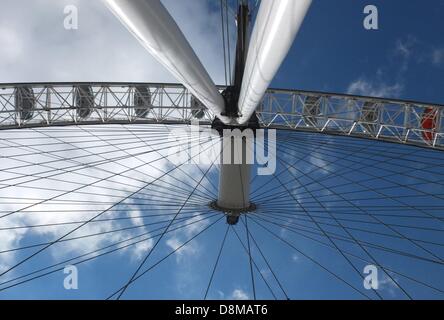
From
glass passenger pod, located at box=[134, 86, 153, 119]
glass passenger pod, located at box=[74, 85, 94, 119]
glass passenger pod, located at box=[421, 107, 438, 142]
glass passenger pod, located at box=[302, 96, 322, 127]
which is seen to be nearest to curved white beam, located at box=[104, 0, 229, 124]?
glass passenger pod, located at box=[134, 86, 153, 119]

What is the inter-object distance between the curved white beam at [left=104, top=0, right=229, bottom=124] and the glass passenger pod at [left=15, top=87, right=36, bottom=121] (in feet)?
44.8

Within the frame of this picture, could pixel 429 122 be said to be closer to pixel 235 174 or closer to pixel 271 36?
pixel 235 174

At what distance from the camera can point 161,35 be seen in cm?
448

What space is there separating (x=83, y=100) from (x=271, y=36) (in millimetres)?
15744

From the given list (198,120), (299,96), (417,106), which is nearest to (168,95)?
(198,120)

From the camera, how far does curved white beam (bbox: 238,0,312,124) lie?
146 inches

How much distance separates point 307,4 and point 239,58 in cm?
760

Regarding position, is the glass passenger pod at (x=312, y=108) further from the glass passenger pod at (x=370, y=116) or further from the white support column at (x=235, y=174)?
the white support column at (x=235, y=174)

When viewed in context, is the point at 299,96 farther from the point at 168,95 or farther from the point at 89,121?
the point at 89,121

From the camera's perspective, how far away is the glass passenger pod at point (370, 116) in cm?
1816

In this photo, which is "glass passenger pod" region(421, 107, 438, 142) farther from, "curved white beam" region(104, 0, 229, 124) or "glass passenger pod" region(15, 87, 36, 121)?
"glass passenger pod" region(15, 87, 36, 121)

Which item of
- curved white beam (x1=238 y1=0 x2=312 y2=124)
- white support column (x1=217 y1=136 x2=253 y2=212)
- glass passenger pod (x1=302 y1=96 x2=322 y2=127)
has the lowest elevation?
white support column (x1=217 y1=136 x2=253 y2=212)

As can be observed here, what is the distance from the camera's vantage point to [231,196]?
1416 centimetres

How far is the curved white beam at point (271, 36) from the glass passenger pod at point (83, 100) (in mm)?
13758
